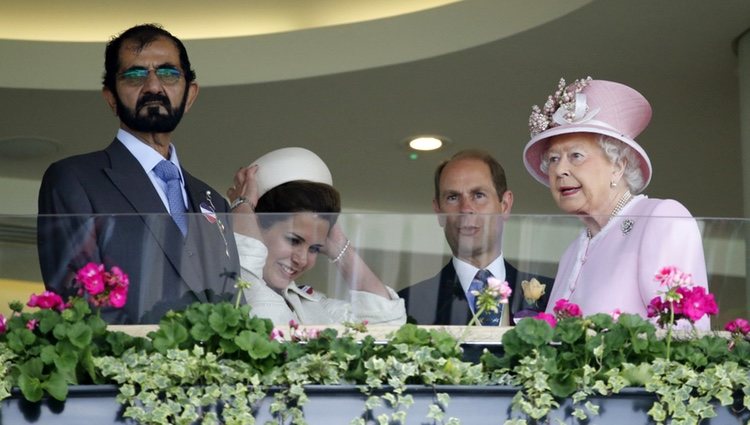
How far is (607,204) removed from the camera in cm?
486

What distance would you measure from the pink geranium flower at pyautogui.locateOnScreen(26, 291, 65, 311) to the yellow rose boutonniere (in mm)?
1211

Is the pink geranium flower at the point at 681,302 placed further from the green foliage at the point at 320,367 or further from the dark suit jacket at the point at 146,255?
the dark suit jacket at the point at 146,255

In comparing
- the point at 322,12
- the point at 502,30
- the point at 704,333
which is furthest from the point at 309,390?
the point at 322,12

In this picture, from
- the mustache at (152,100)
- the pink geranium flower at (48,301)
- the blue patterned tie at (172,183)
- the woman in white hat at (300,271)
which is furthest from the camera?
the mustache at (152,100)

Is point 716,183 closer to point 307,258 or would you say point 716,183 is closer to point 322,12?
point 322,12

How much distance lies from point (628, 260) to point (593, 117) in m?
0.73

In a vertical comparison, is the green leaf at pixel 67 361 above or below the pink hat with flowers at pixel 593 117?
below

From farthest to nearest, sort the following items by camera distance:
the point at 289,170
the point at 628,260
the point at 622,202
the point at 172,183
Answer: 1. the point at 289,170
2. the point at 172,183
3. the point at 622,202
4. the point at 628,260

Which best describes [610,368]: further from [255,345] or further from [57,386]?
[57,386]

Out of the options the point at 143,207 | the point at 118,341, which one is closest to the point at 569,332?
the point at 118,341

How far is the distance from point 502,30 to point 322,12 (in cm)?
124

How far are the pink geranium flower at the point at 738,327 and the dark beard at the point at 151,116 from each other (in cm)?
215

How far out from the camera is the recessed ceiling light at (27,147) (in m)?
10.3

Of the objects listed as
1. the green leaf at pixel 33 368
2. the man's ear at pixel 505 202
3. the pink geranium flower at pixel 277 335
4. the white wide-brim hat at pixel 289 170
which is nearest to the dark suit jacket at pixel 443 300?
the pink geranium flower at pixel 277 335
